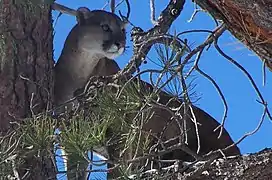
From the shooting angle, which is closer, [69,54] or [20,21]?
[20,21]

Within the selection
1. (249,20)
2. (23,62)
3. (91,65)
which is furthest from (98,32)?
(249,20)

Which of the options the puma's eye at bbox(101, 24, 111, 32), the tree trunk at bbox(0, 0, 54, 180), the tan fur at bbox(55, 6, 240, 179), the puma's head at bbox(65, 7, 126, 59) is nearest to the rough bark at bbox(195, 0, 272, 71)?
the tree trunk at bbox(0, 0, 54, 180)

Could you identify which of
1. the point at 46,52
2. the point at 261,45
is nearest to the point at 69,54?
the point at 46,52

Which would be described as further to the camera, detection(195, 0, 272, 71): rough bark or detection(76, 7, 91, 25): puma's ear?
detection(76, 7, 91, 25): puma's ear

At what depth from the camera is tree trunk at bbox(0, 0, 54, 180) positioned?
2.84m

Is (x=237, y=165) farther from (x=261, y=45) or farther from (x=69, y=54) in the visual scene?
(x=69, y=54)

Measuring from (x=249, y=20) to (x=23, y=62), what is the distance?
129 cm

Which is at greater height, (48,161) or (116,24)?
(116,24)

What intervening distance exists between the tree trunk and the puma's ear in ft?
2.84

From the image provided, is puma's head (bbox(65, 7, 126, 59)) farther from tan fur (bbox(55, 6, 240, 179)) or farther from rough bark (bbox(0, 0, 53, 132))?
rough bark (bbox(0, 0, 53, 132))

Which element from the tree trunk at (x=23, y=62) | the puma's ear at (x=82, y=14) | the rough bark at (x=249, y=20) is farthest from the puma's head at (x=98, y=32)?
the rough bark at (x=249, y=20)

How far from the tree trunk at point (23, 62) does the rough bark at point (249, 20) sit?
101 cm

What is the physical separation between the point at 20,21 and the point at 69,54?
82 cm

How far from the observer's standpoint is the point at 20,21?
2980 mm
